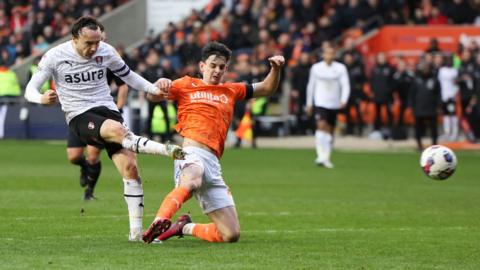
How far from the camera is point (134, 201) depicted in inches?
464

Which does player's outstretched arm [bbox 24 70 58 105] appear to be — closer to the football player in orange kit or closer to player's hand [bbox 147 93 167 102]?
player's hand [bbox 147 93 167 102]

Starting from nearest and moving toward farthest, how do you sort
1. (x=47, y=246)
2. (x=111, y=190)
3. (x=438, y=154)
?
(x=47, y=246), (x=438, y=154), (x=111, y=190)

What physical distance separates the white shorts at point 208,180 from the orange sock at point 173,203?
1.22 feet

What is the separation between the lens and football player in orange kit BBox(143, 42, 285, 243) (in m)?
11.6

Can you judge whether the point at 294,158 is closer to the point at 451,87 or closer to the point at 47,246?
the point at 451,87

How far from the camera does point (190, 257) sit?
10.5m

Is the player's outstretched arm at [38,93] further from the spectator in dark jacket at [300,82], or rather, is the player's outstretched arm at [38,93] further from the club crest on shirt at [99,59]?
the spectator in dark jacket at [300,82]

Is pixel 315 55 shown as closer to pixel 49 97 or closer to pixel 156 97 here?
pixel 156 97

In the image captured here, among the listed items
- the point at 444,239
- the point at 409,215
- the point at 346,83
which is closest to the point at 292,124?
the point at 346,83

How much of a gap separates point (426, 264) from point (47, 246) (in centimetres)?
340

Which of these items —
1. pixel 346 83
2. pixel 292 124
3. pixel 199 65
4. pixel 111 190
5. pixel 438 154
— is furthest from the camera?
pixel 292 124

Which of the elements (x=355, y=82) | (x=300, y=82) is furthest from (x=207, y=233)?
(x=300, y=82)

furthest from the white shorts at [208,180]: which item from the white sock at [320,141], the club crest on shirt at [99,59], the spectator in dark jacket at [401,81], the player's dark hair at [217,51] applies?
the spectator in dark jacket at [401,81]

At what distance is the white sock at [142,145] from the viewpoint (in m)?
11.0
